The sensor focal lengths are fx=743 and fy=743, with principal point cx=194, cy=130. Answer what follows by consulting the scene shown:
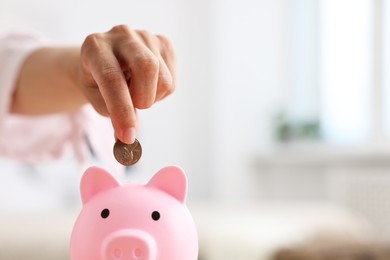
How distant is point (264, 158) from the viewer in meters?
4.70

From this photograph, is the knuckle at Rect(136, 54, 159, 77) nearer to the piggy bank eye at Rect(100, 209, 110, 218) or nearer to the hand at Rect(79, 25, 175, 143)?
the hand at Rect(79, 25, 175, 143)

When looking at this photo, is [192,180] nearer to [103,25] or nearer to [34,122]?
[103,25]

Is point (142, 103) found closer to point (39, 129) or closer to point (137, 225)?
point (137, 225)

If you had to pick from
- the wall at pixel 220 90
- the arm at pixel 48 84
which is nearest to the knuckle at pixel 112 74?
the arm at pixel 48 84

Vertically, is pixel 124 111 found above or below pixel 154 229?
above

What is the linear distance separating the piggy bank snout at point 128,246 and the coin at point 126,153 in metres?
0.07

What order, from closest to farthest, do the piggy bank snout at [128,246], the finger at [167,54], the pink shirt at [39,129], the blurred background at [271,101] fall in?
the piggy bank snout at [128,246], the finger at [167,54], the pink shirt at [39,129], the blurred background at [271,101]

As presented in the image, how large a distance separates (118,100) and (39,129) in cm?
63

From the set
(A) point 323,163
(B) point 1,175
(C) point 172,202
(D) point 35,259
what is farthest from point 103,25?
(C) point 172,202

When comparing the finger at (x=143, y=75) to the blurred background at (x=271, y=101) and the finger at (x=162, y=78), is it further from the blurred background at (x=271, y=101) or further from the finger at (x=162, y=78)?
the blurred background at (x=271, y=101)

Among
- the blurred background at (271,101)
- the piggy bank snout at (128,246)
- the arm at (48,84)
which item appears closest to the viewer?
the piggy bank snout at (128,246)

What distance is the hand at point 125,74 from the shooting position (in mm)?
634

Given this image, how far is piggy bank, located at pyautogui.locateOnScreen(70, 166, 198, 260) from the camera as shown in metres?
0.62

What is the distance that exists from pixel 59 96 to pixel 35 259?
5.08 ft
